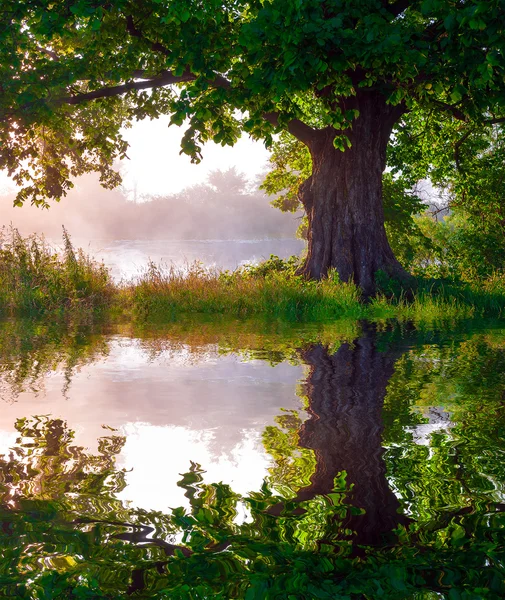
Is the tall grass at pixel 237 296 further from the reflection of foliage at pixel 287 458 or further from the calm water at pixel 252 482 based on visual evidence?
the reflection of foliage at pixel 287 458

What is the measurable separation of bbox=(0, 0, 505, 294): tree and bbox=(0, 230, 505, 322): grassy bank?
6.34ft

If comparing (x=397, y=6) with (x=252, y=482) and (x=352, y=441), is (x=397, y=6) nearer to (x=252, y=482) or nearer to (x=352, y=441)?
(x=352, y=441)

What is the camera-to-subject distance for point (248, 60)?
1116cm

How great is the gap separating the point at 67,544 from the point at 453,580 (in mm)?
1689

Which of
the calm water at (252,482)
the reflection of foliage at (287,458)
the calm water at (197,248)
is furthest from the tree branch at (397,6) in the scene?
the calm water at (197,248)

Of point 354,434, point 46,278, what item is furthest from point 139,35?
point 354,434


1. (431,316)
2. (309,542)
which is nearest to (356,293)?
(431,316)

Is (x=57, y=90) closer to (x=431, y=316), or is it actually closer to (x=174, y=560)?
(x=431, y=316)

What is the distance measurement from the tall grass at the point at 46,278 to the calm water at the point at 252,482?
780 centimetres

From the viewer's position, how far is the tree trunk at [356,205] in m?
17.6

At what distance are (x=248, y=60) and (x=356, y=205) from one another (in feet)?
23.7

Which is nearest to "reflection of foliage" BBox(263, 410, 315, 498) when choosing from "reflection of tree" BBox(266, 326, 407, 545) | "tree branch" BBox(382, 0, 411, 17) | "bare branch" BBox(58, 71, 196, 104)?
"reflection of tree" BBox(266, 326, 407, 545)

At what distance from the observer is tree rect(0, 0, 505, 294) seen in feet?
35.1

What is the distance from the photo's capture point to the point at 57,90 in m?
14.8
